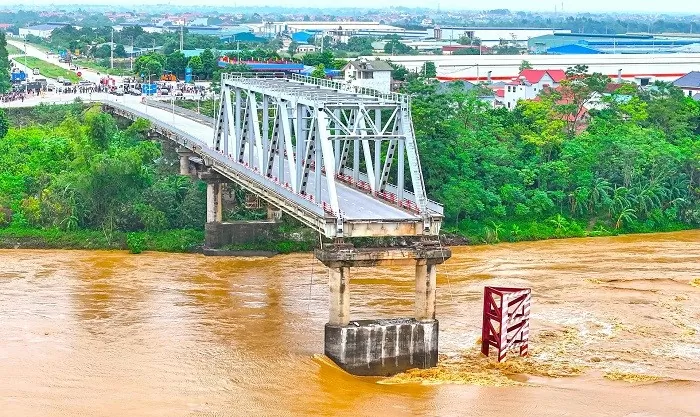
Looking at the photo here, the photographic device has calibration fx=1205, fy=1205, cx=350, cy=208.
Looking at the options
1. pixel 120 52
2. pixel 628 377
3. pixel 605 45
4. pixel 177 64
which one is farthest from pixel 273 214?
pixel 605 45

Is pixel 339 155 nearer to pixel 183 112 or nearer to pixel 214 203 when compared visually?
pixel 214 203

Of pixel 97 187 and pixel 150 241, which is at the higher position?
pixel 97 187

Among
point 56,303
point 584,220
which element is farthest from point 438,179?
point 56,303

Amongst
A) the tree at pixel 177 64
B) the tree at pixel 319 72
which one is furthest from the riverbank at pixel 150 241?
the tree at pixel 177 64

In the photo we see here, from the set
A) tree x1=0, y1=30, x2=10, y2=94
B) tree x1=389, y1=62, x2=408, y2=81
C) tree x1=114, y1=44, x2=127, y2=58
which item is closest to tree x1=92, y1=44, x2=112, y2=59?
tree x1=114, y1=44, x2=127, y2=58

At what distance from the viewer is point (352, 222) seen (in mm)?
38906

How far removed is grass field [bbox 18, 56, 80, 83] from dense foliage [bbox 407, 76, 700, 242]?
48.8 m

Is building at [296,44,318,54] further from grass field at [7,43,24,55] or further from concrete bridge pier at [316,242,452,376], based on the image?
concrete bridge pier at [316,242,452,376]

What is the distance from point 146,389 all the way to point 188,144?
2868 cm

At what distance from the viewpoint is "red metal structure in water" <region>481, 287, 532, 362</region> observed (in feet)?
129

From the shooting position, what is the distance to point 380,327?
38.6m

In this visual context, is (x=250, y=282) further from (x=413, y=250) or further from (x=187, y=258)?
(x=413, y=250)

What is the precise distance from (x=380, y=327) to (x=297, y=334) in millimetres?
4630

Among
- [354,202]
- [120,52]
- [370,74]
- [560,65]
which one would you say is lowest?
[120,52]
